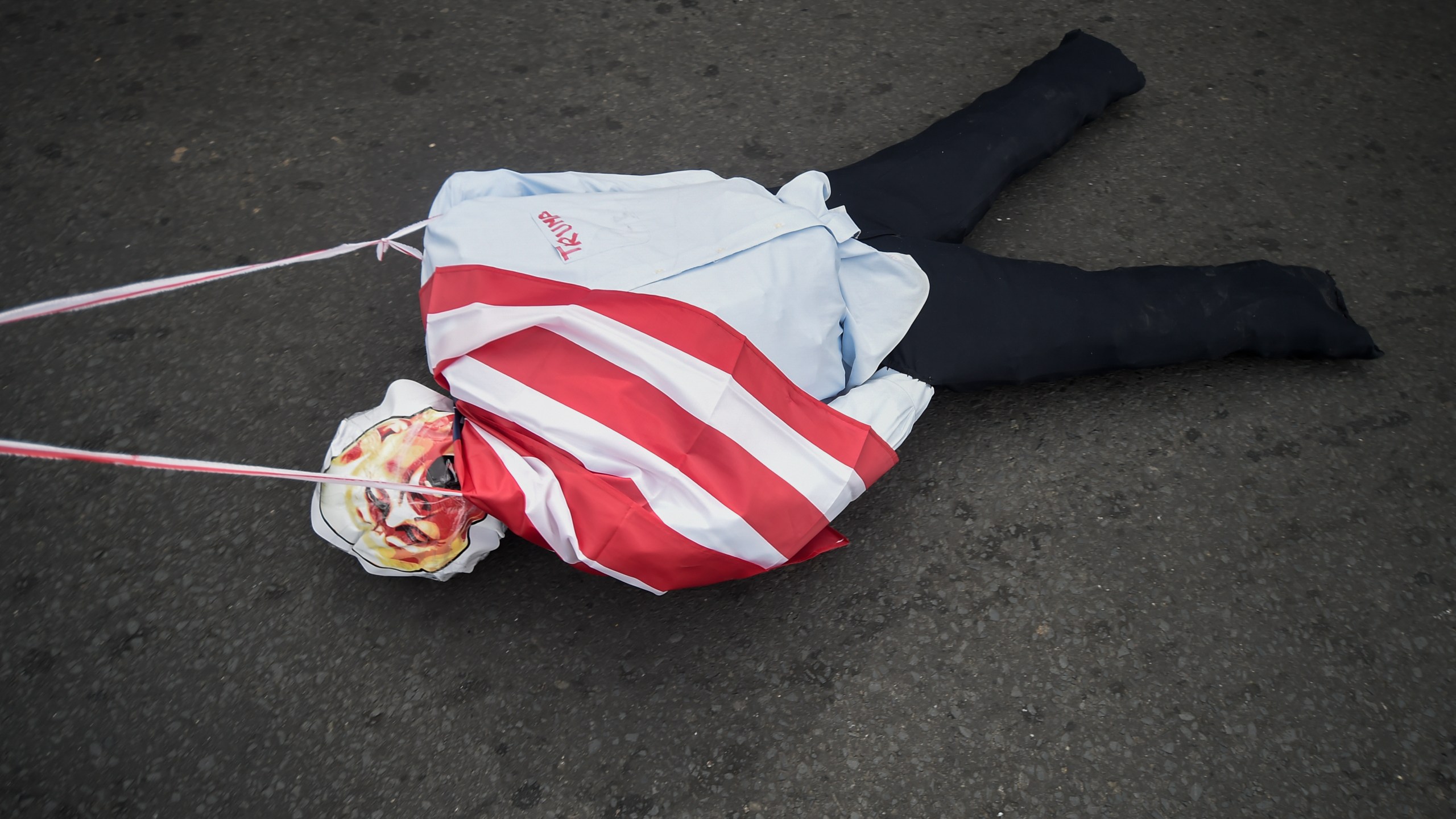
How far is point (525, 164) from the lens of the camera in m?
2.51

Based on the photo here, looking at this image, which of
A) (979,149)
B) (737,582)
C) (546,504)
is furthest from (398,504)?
(979,149)

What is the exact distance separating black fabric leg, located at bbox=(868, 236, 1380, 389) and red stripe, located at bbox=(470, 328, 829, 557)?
42 centimetres

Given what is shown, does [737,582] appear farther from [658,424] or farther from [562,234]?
[562,234]

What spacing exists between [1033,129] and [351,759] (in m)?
2.03

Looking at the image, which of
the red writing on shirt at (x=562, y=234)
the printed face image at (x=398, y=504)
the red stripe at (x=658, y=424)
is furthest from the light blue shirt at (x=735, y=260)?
the printed face image at (x=398, y=504)

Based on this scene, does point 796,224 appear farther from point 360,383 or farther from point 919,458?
point 360,383

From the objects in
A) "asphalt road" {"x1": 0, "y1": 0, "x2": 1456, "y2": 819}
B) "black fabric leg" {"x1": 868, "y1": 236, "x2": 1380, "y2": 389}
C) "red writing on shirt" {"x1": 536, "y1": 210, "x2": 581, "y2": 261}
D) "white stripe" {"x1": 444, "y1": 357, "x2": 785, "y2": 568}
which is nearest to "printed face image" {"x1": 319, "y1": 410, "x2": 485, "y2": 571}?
"white stripe" {"x1": 444, "y1": 357, "x2": 785, "y2": 568}

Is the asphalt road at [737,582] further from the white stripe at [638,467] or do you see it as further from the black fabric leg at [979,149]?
the white stripe at [638,467]

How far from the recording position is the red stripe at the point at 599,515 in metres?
1.50

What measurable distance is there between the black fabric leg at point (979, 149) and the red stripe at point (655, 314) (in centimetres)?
49

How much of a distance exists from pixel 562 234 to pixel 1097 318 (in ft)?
3.60

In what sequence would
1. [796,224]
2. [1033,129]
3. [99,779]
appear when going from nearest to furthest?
[99,779] → [796,224] → [1033,129]

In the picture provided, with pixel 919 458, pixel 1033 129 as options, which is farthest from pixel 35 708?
pixel 1033 129

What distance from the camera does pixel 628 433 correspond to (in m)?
1.53
